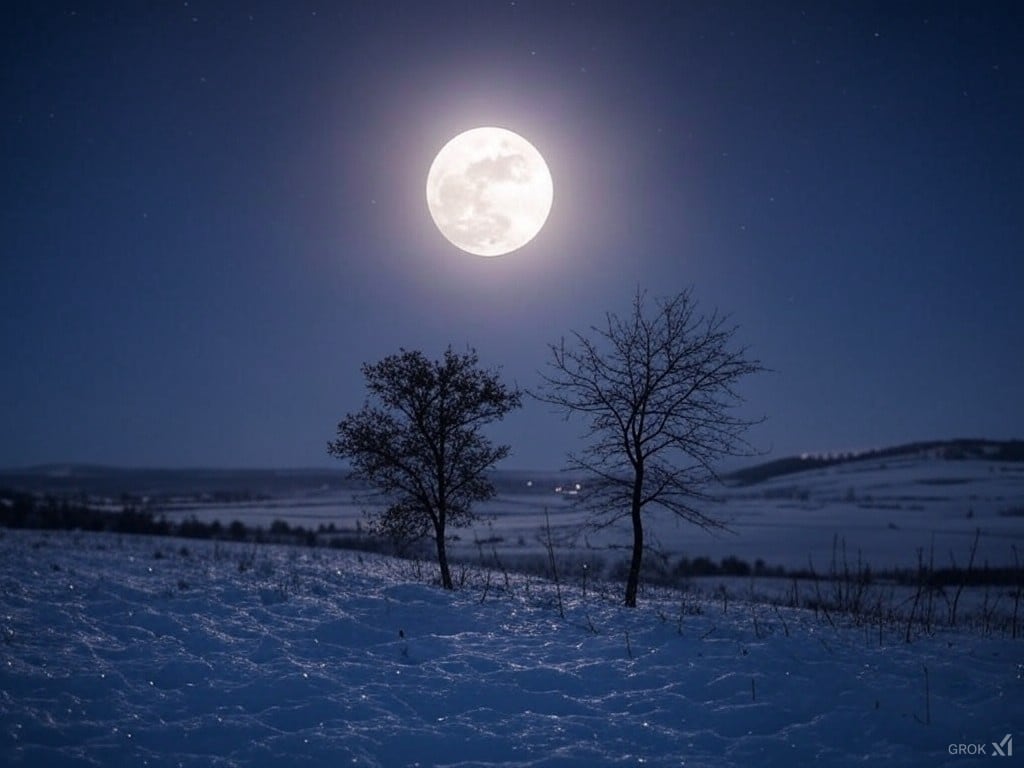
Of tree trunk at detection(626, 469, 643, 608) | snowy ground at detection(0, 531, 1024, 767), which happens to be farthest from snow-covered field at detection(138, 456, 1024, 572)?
snowy ground at detection(0, 531, 1024, 767)

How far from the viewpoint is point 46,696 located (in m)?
6.10

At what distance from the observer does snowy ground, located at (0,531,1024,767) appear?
17.4 feet

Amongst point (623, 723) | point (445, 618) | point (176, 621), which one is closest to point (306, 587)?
point (176, 621)

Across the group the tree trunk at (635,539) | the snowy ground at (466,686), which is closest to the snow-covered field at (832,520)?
the tree trunk at (635,539)

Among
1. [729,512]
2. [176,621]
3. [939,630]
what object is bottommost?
[729,512]

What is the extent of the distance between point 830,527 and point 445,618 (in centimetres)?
7914

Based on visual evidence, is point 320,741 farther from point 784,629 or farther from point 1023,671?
point 1023,671

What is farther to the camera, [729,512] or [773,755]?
[729,512]

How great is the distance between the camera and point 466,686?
6.49 metres

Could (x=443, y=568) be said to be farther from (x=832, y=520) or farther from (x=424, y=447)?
(x=832, y=520)

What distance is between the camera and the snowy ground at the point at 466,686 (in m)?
5.29

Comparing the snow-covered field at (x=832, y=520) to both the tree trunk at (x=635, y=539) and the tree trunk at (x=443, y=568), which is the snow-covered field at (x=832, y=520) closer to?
the tree trunk at (x=635, y=539)

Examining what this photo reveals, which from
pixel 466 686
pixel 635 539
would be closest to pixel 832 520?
pixel 635 539

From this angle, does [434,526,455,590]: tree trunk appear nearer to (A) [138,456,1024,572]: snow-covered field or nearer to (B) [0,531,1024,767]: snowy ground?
(B) [0,531,1024,767]: snowy ground
